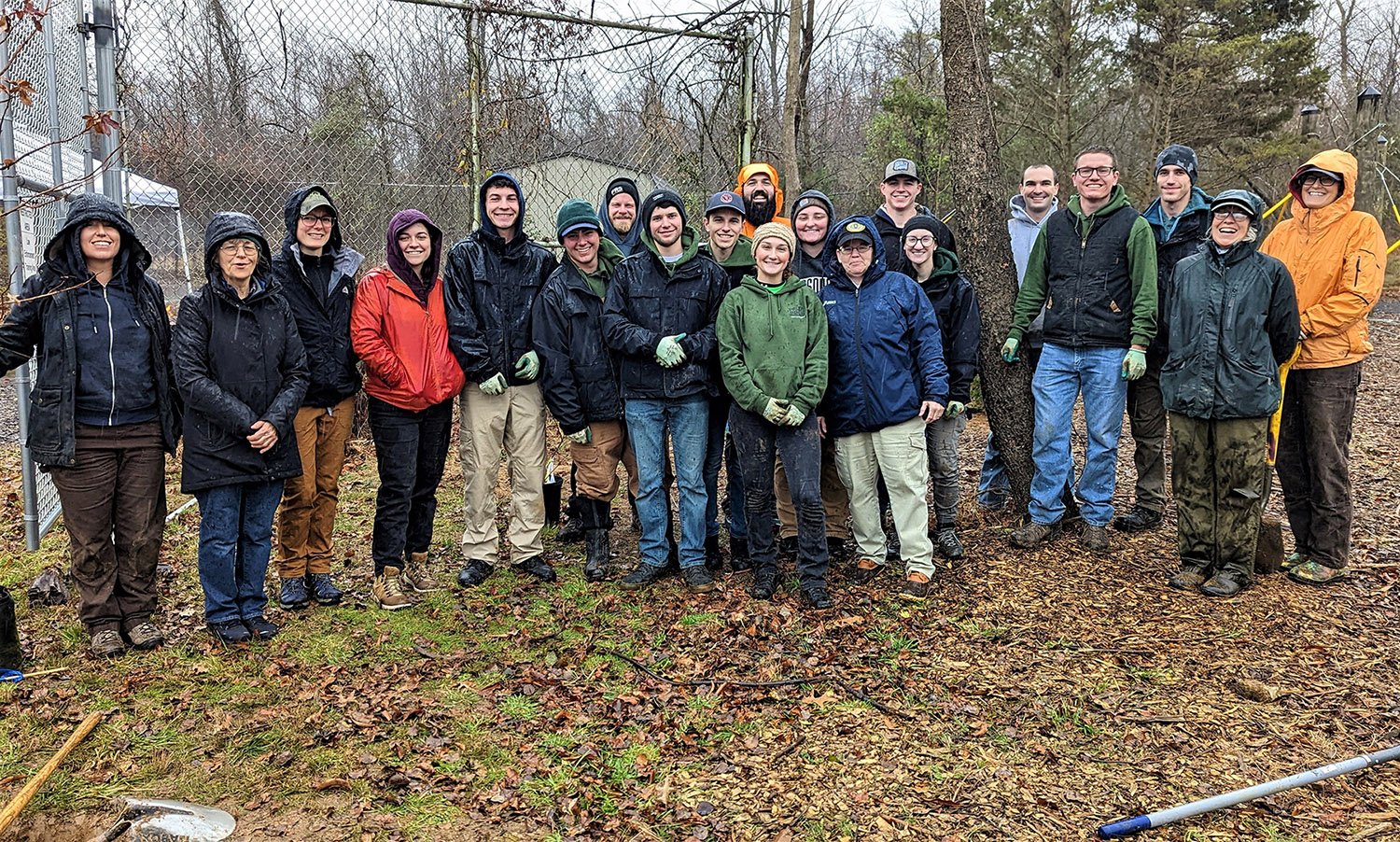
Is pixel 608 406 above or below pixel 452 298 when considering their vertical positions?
below

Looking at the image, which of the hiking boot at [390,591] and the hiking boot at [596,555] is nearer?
the hiking boot at [390,591]

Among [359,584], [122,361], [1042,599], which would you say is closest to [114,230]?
[122,361]

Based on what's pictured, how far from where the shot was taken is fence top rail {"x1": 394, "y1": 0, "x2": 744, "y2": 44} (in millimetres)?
6367

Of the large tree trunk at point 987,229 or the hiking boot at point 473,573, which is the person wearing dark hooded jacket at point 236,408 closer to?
the hiking boot at point 473,573

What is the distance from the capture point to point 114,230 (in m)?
4.19

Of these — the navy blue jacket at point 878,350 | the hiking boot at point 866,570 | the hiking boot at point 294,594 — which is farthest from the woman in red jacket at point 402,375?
the hiking boot at point 866,570

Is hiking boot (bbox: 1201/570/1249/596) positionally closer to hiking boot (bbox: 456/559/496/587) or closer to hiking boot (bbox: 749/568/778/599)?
hiking boot (bbox: 749/568/778/599)

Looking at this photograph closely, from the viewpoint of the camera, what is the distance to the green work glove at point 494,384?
505 cm

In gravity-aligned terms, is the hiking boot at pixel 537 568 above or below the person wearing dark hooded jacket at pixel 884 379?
below

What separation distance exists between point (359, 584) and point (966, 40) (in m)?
5.29

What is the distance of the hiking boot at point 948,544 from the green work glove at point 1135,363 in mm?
1413

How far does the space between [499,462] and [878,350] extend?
2348 mm

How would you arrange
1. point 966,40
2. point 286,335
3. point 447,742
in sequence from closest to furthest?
1. point 447,742
2. point 286,335
3. point 966,40

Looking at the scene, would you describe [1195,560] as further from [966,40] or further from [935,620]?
[966,40]
